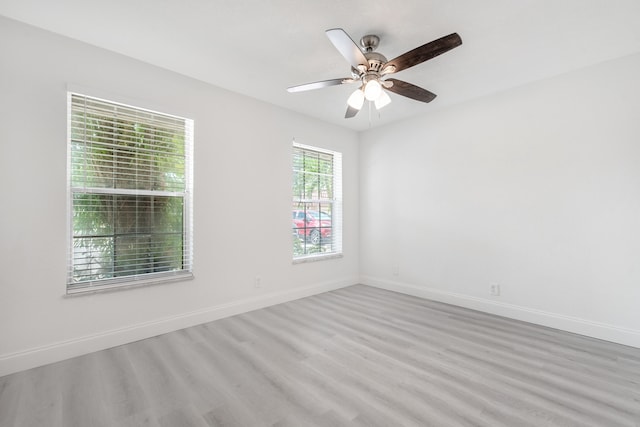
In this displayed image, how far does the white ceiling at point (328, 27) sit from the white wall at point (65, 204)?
9.8 inches

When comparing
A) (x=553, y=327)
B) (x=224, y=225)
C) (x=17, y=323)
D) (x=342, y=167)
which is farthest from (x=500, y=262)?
(x=17, y=323)

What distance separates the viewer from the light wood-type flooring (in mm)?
1652

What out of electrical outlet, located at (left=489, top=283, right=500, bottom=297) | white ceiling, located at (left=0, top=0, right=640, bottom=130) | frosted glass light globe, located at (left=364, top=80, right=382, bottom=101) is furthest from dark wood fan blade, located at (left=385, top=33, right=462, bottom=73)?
electrical outlet, located at (left=489, top=283, right=500, bottom=297)

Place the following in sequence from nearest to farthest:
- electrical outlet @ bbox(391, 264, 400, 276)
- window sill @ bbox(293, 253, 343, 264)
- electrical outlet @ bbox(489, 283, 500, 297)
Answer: electrical outlet @ bbox(489, 283, 500, 297), window sill @ bbox(293, 253, 343, 264), electrical outlet @ bbox(391, 264, 400, 276)

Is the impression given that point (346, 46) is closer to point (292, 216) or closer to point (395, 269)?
point (292, 216)

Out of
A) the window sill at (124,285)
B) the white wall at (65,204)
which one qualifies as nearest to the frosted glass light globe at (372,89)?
the white wall at (65,204)

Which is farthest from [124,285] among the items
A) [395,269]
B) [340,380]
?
[395,269]

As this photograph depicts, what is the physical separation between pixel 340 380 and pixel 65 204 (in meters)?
2.53

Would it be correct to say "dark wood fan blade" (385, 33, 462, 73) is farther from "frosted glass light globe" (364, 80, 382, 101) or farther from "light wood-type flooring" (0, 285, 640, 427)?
"light wood-type flooring" (0, 285, 640, 427)

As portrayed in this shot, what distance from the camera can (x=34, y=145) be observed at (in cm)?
223

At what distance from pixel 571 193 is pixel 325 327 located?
2.77 metres

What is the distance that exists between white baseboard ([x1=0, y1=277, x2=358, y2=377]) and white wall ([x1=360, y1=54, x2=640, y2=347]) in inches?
79.8

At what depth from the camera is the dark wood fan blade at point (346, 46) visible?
1784 mm

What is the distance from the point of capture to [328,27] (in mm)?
2186
